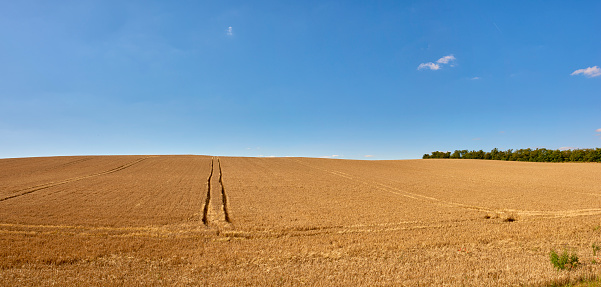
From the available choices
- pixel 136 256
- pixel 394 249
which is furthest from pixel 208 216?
pixel 394 249

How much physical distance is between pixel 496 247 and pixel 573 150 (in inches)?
3290

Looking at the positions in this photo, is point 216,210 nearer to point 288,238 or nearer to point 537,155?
point 288,238

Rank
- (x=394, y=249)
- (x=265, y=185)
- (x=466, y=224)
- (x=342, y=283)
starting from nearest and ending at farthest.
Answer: (x=342, y=283) → (x=394, y=249) → (x=466, y=224) → (x=265, y=185)

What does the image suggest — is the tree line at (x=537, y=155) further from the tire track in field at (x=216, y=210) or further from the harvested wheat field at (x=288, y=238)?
the tire track in field at (x=216, y=210)

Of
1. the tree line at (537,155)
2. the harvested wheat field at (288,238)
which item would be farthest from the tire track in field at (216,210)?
the tree line at (537,155)

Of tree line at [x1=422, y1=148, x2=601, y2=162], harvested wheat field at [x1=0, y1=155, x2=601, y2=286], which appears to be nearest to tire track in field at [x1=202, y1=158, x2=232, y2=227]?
harvested wheat field at [x1=0, y1=155, x2=601, y2=286]

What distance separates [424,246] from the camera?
1055 cm

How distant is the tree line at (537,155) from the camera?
65531 mm

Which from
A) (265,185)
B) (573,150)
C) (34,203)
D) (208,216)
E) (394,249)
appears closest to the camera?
(394,249)

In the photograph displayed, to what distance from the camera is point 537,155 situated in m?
75.2

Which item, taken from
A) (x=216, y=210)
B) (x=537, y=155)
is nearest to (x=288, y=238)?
(x=216, y=210)

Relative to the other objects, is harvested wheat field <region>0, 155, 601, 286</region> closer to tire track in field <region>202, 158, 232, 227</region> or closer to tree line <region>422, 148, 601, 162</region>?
tire track in field <region>202, 158, 232, 227</region>

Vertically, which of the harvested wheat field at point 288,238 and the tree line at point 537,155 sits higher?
the tree line at point 537,155

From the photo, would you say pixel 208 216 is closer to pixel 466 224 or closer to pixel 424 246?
pixel 424 246
